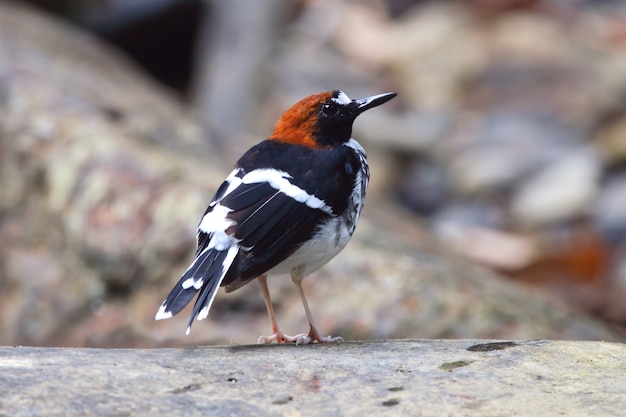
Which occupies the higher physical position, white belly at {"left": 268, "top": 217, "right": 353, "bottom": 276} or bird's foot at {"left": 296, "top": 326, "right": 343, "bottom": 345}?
white belly at {"left": 268, "top": 217, "right": 353, "bottom": 276}

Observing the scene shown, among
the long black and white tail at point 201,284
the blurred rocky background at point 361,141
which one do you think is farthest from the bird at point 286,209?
the blurred rocky background at point 361,141

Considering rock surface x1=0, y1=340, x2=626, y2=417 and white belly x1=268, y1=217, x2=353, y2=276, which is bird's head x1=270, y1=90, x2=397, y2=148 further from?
rock surface x1=0, y1=340, x2=626, y2=417

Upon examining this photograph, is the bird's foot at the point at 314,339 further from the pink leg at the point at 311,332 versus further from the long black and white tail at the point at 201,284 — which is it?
the long black and white tail at the point at 201,284

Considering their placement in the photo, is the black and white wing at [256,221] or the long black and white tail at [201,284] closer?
the long black and white tail at [201,284]

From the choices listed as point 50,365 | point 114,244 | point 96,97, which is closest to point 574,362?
point 50,365

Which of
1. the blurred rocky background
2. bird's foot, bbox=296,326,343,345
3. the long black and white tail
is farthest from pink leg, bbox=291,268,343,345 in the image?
the blurred rocky background

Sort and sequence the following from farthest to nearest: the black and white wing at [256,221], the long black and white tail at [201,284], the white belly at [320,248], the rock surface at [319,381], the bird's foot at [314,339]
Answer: the bird's foot at [314,339] → the white belly at [320,248] → the black and white wing at [256,221] → the long black and white tail at [201,284] → the rock surface at [319,381]
